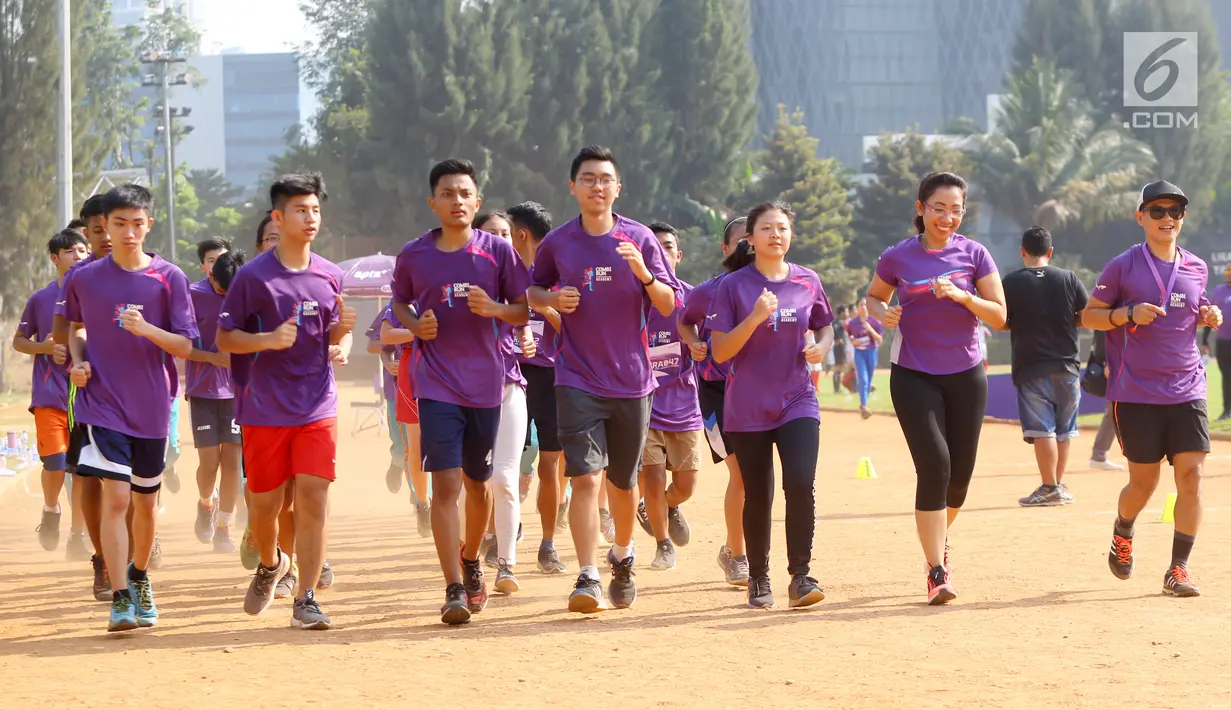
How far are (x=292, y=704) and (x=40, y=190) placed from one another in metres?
35.7

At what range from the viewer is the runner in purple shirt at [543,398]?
31.9 ft

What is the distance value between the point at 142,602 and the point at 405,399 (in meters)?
A: 3.18

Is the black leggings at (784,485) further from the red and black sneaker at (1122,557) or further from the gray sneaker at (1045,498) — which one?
the gray sneaker at (1045,498)

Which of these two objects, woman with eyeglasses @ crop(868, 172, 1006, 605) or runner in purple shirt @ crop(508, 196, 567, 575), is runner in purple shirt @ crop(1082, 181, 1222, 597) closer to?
woman with eyeglasses @ crop(868, 172, 1006, 605)

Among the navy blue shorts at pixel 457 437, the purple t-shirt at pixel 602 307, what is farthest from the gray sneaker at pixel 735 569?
the navy blue shorts at pixel 457 437

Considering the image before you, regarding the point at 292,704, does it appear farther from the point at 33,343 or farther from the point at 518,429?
the point at 33,343

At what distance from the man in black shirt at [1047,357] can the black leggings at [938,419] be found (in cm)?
524

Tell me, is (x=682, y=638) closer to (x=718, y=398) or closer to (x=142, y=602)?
(x=142, y=602)

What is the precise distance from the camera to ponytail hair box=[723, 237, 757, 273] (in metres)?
8.79

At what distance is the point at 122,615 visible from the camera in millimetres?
7605

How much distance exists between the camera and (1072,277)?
44.2ft

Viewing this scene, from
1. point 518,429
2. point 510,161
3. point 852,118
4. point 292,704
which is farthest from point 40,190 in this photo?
point 852,118

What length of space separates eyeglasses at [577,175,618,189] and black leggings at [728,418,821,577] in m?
1.33

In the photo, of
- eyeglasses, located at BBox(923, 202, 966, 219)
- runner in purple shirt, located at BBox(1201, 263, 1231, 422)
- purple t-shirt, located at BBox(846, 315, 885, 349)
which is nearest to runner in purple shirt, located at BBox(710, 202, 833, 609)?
eyeglasses, located at BBox(923, 202, 966, 219)
